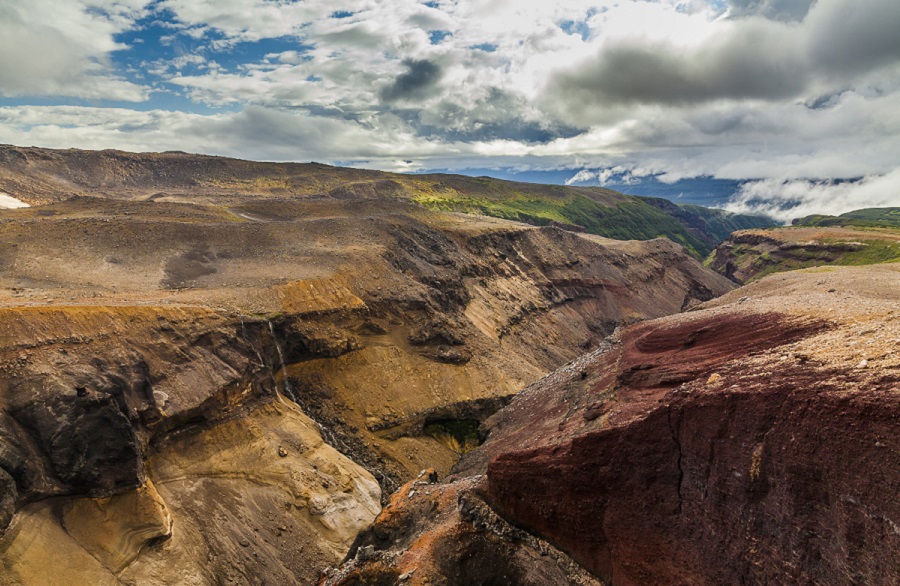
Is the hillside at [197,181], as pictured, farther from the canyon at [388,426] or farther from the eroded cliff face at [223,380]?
the canyon at [388,426]

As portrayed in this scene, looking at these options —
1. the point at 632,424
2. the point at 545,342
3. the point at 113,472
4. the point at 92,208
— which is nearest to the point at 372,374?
the point at 113,472

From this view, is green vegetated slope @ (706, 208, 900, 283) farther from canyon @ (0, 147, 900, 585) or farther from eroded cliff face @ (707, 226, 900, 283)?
canyon @ (0, 147, 900, 585)

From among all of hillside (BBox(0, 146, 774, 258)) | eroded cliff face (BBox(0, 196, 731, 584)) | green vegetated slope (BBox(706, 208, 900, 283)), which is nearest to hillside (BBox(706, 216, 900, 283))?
green vegetated slope (BBox(706, 208, 900, 283))

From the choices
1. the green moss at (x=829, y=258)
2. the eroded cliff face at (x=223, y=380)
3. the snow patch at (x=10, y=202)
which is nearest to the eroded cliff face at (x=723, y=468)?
the eroded cliff face at (x=223, y=380)

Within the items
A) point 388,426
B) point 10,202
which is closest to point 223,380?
point 388,426

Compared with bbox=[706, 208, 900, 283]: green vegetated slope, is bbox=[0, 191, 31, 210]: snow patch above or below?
above

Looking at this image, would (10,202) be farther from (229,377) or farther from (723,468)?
(723,468)
